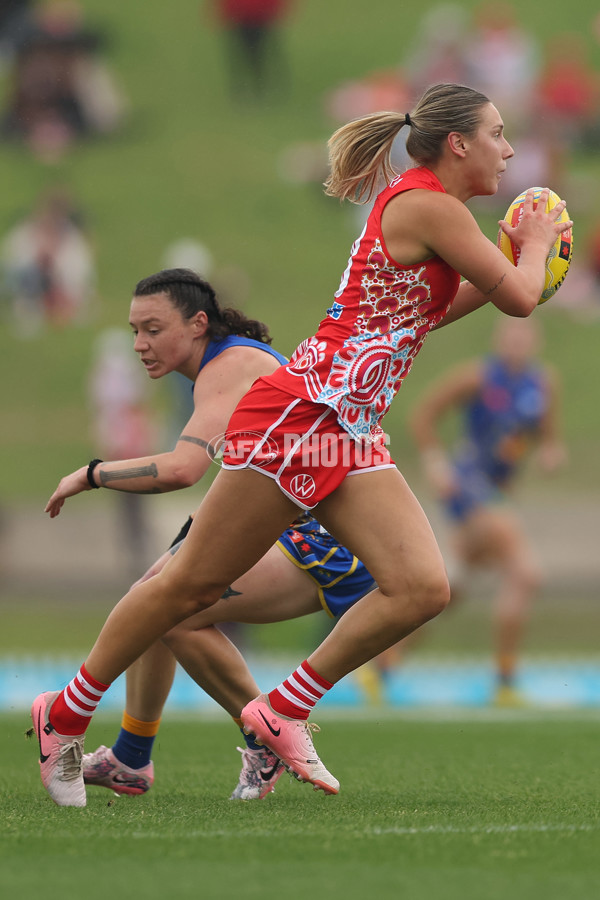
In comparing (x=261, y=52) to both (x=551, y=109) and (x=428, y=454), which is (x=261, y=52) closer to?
(x=551, y=109)

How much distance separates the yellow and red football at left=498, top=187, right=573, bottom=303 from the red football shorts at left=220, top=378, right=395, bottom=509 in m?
0.78

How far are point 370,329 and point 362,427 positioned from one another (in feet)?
0.93

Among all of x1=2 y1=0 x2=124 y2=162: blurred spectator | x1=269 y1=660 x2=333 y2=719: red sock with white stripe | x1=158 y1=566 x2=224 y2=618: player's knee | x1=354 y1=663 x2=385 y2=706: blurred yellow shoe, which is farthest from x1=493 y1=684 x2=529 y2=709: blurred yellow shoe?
x1=2 y1=0 x2=124 y2=162: blurred spectator

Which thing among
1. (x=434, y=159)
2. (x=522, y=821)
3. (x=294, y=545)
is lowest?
(x=522, y=821)

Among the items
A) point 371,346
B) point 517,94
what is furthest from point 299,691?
point 517,94

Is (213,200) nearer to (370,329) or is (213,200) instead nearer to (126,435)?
(126,435)

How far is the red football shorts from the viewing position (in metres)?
4.07

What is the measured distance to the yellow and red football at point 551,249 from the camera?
14.3ft

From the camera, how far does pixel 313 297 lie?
2266 centimetres

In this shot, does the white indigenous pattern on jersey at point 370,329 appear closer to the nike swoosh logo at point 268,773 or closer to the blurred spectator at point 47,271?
the nike swoosh logo at point 268,773

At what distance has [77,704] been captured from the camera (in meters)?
4.32

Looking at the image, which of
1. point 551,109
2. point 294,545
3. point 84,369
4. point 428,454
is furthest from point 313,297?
point 294,545

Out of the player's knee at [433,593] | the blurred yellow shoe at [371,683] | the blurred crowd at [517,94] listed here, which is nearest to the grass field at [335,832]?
the player's knee at [433,593]

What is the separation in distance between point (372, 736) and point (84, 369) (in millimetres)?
15134
